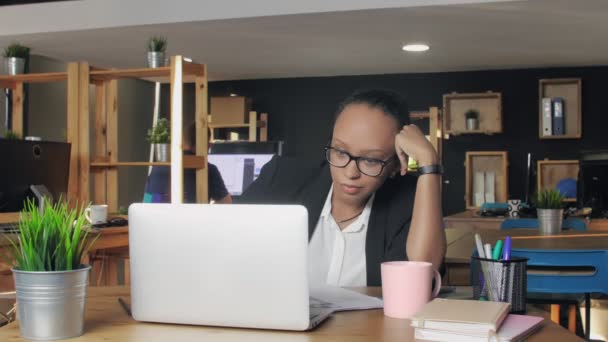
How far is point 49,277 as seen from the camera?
3.48 ft

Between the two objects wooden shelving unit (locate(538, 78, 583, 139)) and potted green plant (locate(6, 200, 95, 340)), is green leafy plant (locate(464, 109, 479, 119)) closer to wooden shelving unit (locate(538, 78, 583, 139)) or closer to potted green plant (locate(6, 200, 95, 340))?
wooden shelving unit (locate(538, 78, 583, 139))

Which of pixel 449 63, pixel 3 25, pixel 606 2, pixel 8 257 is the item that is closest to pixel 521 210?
pixel 606 2

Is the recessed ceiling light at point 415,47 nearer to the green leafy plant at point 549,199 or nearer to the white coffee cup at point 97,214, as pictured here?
the green leafy plant at point 549,199

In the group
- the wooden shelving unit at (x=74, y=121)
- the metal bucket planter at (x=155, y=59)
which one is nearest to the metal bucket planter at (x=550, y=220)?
the metal bucket planter at (x=155, y=59)

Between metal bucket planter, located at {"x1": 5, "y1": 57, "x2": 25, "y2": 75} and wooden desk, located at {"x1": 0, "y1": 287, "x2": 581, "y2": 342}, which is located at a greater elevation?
metal bucket planter, located at {"x1": 5, "y1": 57, "x2": 25, "y2": 75}

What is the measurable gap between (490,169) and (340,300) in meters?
6.08

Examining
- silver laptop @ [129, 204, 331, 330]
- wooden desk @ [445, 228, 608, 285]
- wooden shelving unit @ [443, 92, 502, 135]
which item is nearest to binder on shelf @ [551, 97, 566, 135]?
wooden shelving unit @ [443, 92, 502, 135]

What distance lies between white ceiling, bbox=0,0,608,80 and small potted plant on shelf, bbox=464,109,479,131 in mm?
473

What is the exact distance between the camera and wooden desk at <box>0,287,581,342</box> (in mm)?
1072

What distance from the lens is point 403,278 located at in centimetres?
120

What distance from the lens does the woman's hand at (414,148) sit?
1624 millimetres

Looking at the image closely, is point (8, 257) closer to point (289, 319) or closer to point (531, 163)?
point (289, 319)

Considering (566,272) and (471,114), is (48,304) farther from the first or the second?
(471,114)

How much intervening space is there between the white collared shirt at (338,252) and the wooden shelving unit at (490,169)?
5388mm
